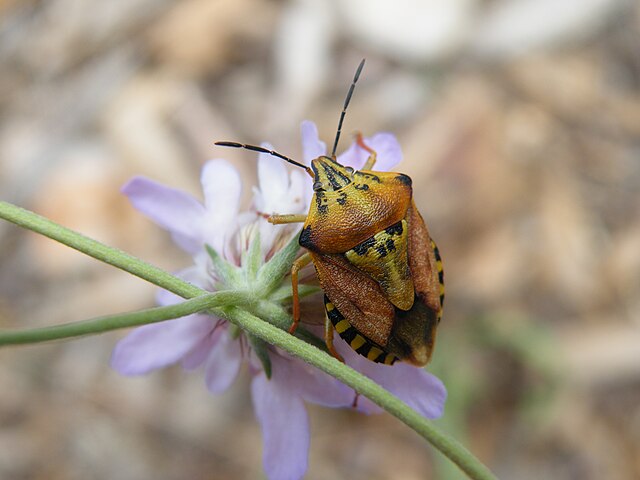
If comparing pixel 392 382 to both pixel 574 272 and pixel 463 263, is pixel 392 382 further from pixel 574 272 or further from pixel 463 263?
pixel 574 272

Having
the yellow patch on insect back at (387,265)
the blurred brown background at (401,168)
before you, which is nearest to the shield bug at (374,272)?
the yellow patch on insect back at (387,265)

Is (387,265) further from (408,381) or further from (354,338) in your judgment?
(408,381)

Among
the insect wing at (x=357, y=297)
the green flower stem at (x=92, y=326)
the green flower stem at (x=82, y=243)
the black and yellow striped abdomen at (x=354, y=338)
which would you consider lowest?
the green flower stem at (x=92, y=326)

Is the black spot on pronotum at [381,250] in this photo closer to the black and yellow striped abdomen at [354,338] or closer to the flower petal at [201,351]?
the black and yellow striped abdomen at [354,338]

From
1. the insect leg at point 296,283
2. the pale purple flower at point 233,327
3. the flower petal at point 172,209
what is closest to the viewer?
the insect leg at point 296,283

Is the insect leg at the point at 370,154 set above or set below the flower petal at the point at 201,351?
above

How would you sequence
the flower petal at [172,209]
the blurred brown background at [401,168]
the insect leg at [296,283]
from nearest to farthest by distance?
the insect leg at [296,283] < the flower petal at [172,209] < the blurred brown background at [401,168]

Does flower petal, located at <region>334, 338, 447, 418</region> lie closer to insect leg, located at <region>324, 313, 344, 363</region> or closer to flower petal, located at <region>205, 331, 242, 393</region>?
insect leg, located at <region>324, 313, 344, 363</region>
